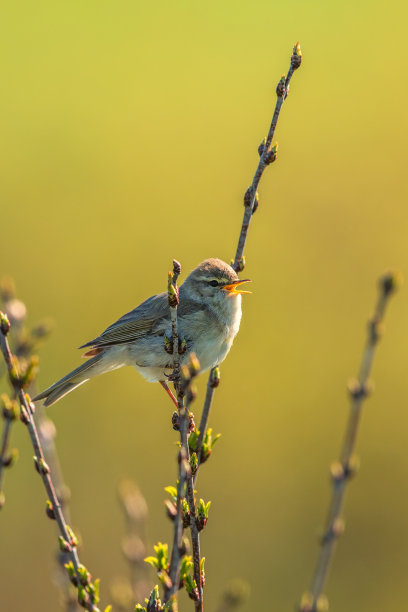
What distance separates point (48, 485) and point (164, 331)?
81.8 inches

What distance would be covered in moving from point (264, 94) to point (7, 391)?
8.17 metres

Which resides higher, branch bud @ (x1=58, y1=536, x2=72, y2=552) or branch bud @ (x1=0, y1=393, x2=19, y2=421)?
branch bud @ (x1=0, y1=393, x2=19, y2=421)

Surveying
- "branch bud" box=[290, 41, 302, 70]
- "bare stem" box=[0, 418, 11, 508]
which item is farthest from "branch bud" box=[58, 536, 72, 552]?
"branch bud" box=[290, 41, 302, 70]

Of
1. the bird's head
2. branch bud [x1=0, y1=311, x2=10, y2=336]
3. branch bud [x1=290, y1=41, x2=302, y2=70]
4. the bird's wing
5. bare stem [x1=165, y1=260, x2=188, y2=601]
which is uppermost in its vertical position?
branch bud [x1=290, y1=41, x2=302, y2=70]

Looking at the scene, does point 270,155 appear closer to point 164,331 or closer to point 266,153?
point 266,153

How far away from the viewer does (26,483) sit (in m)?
8.12

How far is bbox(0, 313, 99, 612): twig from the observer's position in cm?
245

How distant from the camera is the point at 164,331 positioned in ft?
15.1

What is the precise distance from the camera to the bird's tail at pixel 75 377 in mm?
4512

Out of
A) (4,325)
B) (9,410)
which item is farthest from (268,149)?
(9,410)

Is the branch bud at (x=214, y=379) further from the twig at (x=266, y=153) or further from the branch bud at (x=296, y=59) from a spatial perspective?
the branch bud at (x=296, y=59)

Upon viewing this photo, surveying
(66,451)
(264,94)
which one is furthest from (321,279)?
(264,94)

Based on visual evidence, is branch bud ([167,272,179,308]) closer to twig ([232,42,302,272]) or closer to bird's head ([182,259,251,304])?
twig ([232,42,302,272])

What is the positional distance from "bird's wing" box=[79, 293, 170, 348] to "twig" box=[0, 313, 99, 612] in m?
1.99
